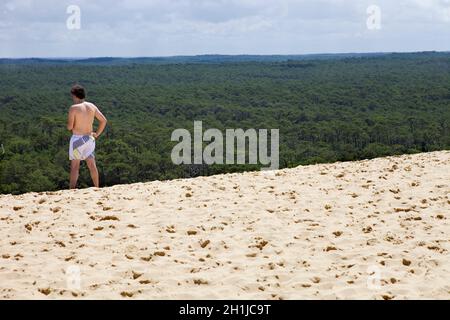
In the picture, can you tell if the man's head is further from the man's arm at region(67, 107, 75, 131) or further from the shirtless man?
the man's arm at region(67, 107, 75, 131)

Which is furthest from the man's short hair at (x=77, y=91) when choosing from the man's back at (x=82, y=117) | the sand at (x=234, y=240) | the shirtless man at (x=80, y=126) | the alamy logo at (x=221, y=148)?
the alamy logo at (x=221, y=148)

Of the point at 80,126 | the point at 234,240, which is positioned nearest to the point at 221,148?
the point at 80,126

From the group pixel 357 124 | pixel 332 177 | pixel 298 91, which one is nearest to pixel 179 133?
pixel 357 124

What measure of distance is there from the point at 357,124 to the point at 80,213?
219ft

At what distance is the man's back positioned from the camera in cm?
793

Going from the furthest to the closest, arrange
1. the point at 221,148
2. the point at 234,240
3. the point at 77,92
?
1. the point at 221,148
2. the point at 77,92
3. the point at 234,240

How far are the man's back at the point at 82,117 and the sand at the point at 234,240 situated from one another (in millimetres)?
957

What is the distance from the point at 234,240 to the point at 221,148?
179 feet

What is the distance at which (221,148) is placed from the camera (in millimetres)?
60812

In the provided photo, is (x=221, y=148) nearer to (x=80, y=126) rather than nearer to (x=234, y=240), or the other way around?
(x=80, y=126)

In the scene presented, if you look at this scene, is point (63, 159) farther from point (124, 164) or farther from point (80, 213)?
point (80, 213)

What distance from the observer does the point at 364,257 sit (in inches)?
229

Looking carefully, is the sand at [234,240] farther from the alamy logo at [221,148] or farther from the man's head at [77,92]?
the alamy logo at [221,148]

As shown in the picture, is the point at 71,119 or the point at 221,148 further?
the point at 221,148
